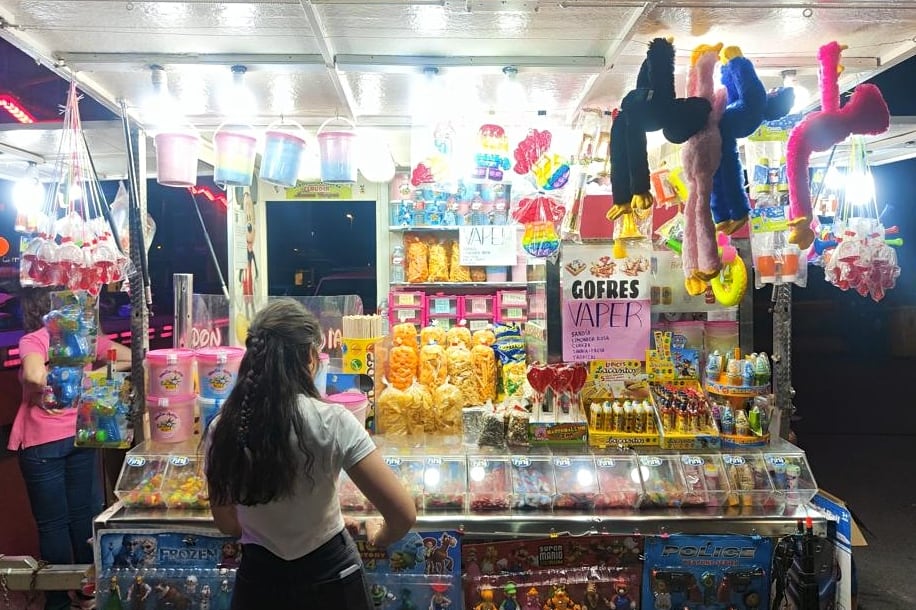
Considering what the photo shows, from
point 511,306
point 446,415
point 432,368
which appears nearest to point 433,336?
point 432,368

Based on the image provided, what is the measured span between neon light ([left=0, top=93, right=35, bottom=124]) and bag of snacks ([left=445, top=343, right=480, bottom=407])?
3.20 meters

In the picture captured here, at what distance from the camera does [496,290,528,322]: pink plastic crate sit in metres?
5.44

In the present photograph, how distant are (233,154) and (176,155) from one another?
0.22 meters

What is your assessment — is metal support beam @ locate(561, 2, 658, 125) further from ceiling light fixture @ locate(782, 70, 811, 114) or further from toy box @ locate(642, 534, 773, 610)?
toy box @ locate(642, 534, 773, 610)

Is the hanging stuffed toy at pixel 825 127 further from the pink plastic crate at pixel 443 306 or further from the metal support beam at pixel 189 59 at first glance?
the pink plastic crate at pixel 443 306

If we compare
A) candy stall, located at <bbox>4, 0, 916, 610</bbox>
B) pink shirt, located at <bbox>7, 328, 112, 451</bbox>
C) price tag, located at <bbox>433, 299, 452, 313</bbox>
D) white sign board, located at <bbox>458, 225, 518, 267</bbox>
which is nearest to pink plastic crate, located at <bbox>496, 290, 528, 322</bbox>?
white sign board, located at <bbox>458, 225, 518, 267</bbox>

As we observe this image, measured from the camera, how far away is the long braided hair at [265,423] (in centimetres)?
165

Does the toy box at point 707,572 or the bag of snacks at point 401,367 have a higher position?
the bag of snacks at point 401,367

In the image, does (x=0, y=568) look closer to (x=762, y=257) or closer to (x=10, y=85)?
(x=10, y=85)

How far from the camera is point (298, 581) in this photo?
1756mm

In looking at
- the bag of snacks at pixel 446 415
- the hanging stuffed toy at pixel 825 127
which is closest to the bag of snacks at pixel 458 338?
the bag of snacks at pixel 446 415

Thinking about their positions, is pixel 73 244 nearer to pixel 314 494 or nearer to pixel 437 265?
pixel 314 494

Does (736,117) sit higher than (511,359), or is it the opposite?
(736,117)

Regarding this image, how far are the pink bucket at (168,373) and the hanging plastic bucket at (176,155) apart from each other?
72 centimetres
